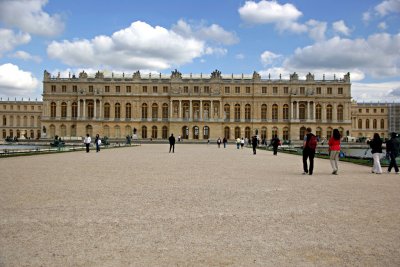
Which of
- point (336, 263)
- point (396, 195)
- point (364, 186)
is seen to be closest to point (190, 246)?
point (336, 263)

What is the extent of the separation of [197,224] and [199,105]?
7162cm

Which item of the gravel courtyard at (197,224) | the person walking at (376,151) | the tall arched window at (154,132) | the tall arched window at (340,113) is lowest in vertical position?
the gravel courtyard at (197,224)

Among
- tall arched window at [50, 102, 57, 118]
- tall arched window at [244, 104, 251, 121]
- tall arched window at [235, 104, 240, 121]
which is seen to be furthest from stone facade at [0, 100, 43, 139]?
tall arched window at [244, 104, 251, 121]

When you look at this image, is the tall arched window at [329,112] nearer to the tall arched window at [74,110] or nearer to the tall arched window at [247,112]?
the tall arched window at [247,112]

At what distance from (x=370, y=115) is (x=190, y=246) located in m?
→ 111

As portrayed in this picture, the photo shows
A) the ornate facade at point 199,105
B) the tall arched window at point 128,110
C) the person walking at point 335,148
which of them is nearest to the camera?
the person walking at point 335,148

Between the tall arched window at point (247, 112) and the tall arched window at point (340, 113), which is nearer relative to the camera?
the tall arched window at point (340, 113)

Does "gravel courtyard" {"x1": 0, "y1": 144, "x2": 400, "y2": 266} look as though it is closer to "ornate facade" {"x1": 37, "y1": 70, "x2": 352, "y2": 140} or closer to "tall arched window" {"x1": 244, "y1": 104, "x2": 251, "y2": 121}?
"ornate facade" {"x1": 37, "y1": 70, "x2": 352, "y2": 140}

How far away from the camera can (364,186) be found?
12.6 m

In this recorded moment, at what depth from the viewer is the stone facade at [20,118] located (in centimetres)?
11319

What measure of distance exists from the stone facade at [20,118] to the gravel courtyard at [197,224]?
109 metres

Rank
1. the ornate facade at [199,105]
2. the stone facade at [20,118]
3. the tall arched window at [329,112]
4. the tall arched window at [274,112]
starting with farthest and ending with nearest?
the stone facade at [20,118]
the tall arched window at [274,112]
the tall arched window at [329,112]
the ornate facade at [199,105]

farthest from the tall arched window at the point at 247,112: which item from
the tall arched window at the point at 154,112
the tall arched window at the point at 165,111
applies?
the tall arched window at the point at 154,112

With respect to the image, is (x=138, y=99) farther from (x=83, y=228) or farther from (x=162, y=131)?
(x=83, y=228)
